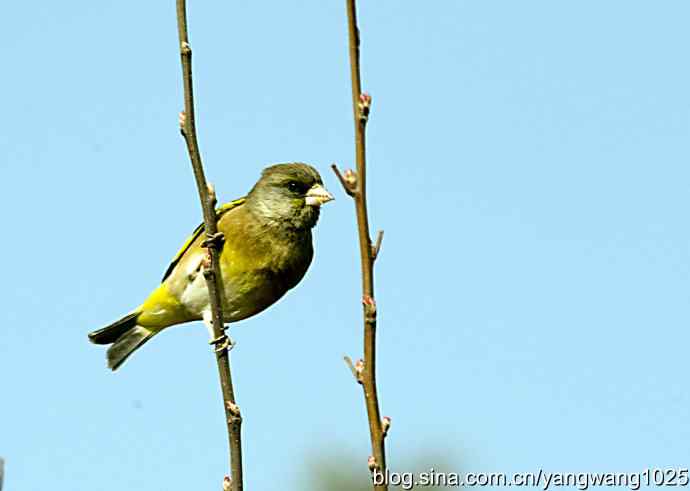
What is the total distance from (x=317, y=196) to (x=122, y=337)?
1836mm

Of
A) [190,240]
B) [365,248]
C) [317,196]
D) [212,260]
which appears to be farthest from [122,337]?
[365,248]

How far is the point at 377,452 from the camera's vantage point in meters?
2.46

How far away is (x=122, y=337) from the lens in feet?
24.5

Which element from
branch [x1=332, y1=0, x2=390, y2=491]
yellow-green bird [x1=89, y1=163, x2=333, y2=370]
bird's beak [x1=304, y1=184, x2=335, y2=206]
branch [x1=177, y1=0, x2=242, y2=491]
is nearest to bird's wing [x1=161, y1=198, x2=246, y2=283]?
yellow-green bird [x1=89, y1=163, x2=333, y2=370]

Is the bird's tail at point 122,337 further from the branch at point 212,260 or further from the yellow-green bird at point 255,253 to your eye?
Result: the branch at point 212,260

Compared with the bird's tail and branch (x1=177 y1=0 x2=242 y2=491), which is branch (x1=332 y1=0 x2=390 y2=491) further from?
the bird's tail

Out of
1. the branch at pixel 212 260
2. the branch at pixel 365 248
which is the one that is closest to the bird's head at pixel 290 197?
the branch at pixel 212 260

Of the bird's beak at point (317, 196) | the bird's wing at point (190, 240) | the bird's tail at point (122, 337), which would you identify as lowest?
the bird's tail at point (122, 337)

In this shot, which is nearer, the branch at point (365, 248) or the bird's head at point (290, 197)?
the branch at point (365, 248)

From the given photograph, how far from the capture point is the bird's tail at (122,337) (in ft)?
24.3

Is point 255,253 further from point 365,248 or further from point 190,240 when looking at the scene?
point 365,248

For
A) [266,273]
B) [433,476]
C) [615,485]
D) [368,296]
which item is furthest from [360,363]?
[266,273]

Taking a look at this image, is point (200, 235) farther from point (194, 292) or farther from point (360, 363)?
point (360, 363)

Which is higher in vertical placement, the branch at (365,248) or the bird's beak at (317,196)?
the branch at (365,248)
